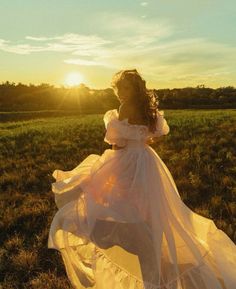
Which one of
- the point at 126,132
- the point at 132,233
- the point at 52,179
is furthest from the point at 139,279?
the point at 52,179

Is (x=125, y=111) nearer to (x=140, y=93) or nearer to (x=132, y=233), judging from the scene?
(x=140, y=93)

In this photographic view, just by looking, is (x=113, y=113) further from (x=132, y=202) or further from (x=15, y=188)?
(x=15, y=188)

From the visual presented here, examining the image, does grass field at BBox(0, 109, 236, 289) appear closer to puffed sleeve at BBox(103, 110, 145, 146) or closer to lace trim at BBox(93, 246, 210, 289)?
lace trim at BBox(93, 246, 210, 289)

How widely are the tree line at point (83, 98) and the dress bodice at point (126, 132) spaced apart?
48.5 m

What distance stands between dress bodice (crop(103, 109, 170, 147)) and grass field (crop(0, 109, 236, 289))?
2058 mm

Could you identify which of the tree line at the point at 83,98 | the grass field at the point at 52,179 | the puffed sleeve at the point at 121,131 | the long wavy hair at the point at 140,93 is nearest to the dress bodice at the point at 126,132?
the puffed sleeve at the point at 121,131

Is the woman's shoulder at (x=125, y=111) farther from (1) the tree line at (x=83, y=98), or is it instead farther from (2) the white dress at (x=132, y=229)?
(1) the tree line at (x=83, y=98)

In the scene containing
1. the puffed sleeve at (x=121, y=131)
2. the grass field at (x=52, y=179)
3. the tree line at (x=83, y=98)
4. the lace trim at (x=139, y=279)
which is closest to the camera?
the lace trim at (x=139, y=279)

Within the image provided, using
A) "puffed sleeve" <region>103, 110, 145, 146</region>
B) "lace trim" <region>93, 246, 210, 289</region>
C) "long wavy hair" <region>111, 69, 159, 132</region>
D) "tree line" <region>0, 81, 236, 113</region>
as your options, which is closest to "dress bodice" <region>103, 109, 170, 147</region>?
"puffed sleeve" <region>103, 110, 145, 146</region>

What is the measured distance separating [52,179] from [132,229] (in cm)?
746

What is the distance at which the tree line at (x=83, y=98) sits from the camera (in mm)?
59625

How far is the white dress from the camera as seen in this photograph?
5969mm

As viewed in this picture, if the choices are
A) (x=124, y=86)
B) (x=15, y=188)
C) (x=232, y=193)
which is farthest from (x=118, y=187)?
(x=15, y=188)

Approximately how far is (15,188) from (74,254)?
20.6 ft
